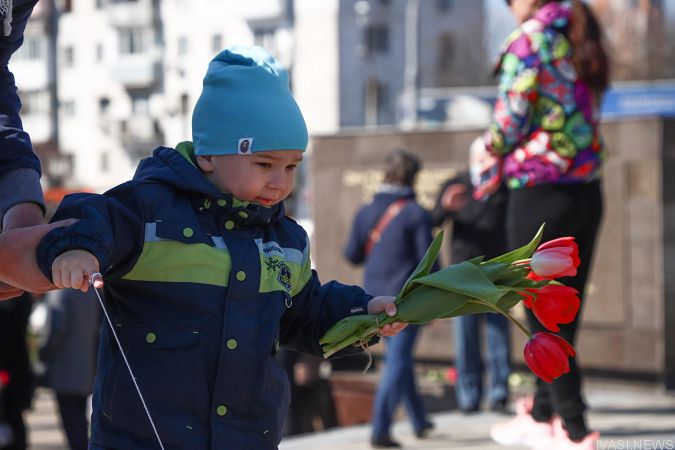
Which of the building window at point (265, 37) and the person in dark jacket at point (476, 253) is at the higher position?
Result: the building window at point (265, 37)

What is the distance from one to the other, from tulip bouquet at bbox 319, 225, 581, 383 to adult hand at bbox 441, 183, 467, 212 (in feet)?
16.3

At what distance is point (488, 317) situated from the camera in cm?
905

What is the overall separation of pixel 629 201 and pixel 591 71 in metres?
4.33

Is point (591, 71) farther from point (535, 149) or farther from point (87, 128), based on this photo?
point (87, 128)

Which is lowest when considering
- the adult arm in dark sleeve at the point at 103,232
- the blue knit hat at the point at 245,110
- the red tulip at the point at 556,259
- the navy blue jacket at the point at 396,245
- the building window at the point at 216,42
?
the navy blue jacket at the point at 396,245

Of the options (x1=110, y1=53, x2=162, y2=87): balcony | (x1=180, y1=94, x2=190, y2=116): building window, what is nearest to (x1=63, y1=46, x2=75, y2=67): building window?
(x1=110, y1=53, x2=162, y2=87): balcony

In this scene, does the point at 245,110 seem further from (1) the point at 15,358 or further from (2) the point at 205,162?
(1) the point at 15,358

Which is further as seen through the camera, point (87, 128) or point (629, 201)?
point (87, 128)

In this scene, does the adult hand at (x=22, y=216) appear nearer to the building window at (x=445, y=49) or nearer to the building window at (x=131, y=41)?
the building window at (x=131, y=41)

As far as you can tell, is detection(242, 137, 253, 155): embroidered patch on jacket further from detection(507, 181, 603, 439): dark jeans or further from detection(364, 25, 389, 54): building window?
detection(364, 25, 389, 54): building window

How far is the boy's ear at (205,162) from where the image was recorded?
3.18m

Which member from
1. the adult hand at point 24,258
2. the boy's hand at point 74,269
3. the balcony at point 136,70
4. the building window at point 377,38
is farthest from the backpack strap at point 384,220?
the balcony at point 136,70

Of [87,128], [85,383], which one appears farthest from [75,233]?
[87,128]

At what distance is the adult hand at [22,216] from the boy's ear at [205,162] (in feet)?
1.47
